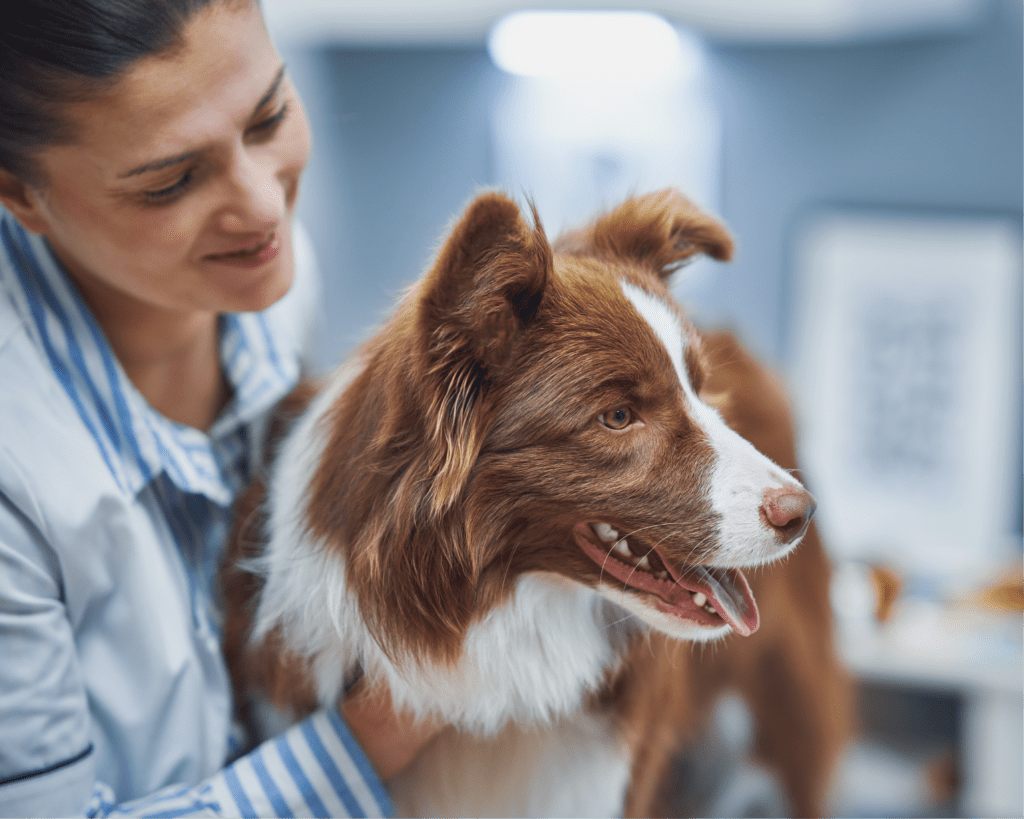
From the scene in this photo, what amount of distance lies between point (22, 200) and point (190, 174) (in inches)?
7.5

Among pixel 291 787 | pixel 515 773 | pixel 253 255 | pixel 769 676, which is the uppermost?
pixel 253 255

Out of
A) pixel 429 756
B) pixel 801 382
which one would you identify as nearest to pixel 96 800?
pixel 429 756

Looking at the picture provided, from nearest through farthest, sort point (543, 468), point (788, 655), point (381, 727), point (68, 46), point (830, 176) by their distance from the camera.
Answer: point (68, 46), point (543, 468), point (381, 727), point (788, 655), point (830, 176)

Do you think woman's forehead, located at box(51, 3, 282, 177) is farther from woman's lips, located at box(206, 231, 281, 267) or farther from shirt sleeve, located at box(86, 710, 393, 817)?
shirt sleeve, located at box(86, 710, 393, 817)

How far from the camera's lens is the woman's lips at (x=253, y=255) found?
842mm

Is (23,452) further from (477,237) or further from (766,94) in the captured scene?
(766,94)

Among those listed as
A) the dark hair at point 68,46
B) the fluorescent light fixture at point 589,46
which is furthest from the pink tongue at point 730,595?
the fluorescent light fixture at point 589,46

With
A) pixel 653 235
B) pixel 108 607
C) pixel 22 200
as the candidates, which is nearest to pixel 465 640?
pixel 108 607

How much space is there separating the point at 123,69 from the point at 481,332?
40 centimetres

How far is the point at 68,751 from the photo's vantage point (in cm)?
78

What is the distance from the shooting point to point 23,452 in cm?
77

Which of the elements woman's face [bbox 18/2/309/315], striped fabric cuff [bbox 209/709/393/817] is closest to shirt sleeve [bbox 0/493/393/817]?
striped fabric cuff [bbox 209/709/393/817]

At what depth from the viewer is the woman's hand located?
35.1 inches

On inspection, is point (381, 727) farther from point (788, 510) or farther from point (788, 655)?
point (788, 655)
